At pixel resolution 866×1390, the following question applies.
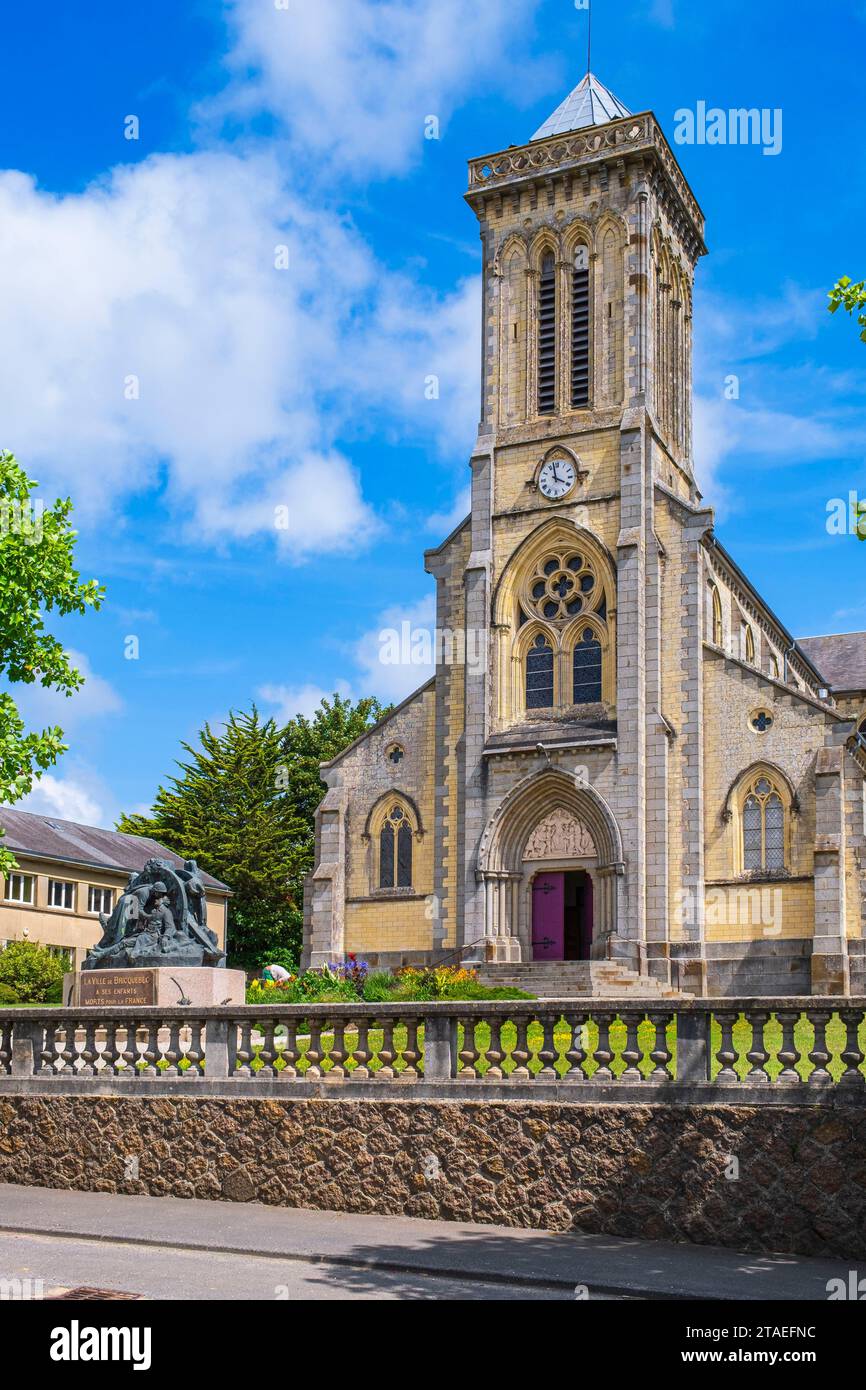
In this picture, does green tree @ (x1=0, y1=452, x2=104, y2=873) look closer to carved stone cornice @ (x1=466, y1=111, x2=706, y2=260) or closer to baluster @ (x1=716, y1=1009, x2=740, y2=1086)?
baluster @ (x1=716, y1=1009, x2=740, y2=1086)

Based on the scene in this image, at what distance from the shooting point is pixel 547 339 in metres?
40.2

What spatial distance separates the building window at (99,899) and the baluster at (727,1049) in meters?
39.4

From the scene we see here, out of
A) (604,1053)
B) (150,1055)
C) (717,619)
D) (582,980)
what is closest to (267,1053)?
(150,1055)

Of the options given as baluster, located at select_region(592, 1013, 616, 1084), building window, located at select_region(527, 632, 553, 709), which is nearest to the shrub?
building window, located at select_region(527, 632, 553, 709)

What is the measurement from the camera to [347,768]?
40.2 metres

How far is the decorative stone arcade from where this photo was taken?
118 feet

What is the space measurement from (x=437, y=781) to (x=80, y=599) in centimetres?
1867

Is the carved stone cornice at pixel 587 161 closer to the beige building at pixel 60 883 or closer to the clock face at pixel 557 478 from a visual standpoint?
the clock face at pixel 557 478

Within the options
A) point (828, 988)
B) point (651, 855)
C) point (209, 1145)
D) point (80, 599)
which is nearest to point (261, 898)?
point (651, 855)

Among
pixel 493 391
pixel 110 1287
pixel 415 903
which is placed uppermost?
pixel 493 391

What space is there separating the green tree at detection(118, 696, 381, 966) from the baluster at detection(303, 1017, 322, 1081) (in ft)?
137

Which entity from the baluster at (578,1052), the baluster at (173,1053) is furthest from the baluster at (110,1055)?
the baluster at (578,1052)

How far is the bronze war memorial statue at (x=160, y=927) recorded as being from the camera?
16.6 m
